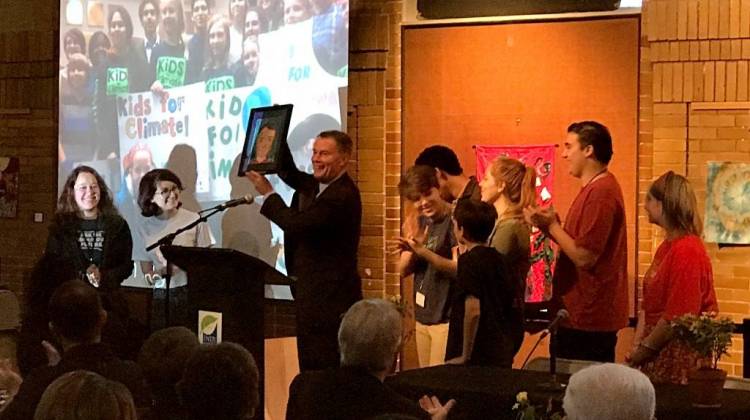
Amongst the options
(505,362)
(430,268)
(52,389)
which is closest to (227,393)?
(52,389)

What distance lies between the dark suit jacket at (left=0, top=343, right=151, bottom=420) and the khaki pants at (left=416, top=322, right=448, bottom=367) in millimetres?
1972

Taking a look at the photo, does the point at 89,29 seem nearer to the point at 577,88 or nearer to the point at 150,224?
the point at 150,224

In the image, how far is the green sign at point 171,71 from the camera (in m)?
7.04

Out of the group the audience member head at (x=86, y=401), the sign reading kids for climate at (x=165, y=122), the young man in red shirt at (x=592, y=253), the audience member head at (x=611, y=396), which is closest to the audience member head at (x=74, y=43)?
the sign reading kids for climate at (x=165, y=122)

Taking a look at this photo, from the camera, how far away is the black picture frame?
4883 mm

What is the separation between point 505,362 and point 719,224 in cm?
222

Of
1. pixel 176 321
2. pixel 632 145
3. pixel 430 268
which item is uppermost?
pixel 632 145

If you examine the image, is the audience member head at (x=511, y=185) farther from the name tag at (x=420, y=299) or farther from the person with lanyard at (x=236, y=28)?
the person with lanyard at (x=236, y=28)

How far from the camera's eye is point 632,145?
20.3 feet

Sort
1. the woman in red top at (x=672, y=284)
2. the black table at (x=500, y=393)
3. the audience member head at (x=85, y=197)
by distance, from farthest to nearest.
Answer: the audience member head at (x=85, y=197)
the woman in red top at (x=672, y=284)
the black table at (x=500, y=393)

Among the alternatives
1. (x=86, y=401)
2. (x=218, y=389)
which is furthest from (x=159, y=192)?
(x=86, y=401)

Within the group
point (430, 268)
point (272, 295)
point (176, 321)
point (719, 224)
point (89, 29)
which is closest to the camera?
point (430, 268)

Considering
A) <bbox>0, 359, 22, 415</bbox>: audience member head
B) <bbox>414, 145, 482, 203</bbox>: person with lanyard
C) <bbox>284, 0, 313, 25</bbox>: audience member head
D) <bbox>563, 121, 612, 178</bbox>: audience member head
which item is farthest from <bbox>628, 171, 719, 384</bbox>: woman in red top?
<bbox>284, 0, 313, 25</bbox>: audience member head

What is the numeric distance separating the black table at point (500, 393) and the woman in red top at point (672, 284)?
0.35m
